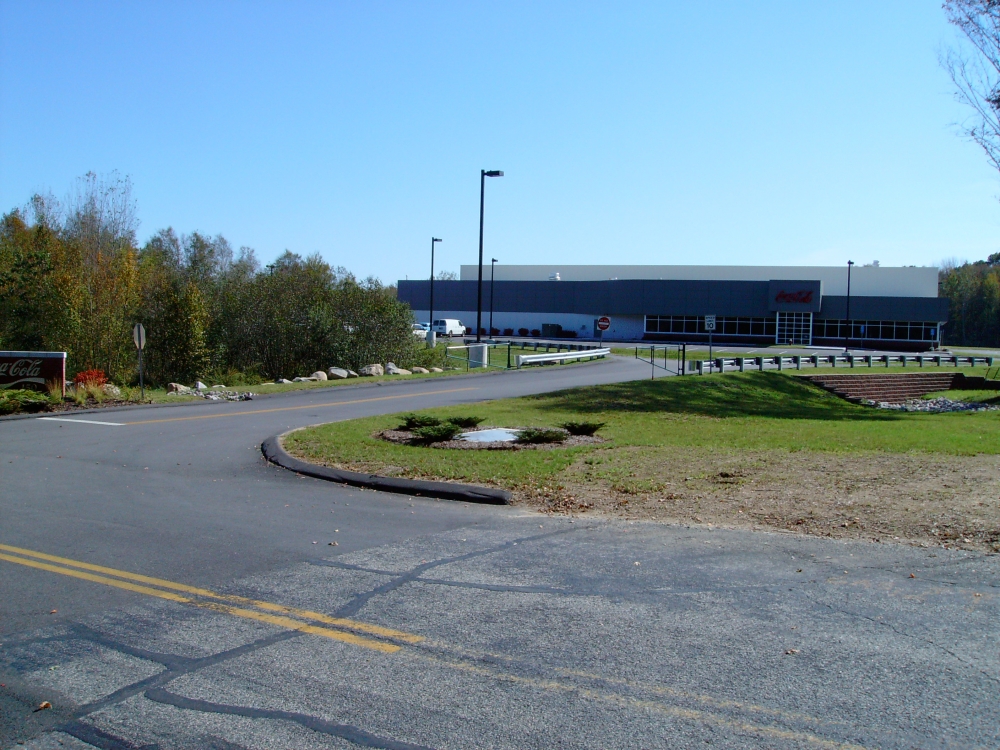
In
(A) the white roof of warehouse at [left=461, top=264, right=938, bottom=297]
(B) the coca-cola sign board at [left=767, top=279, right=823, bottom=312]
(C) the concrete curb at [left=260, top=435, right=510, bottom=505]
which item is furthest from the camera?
(A) the white roof of warehouse at [left=461, top=264, right=938, bottom=297]

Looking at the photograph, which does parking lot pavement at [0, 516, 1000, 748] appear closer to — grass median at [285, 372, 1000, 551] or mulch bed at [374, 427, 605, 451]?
grass median at [285, 372, 1000, 551]

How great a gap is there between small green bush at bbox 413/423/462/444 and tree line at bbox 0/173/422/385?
19.9m

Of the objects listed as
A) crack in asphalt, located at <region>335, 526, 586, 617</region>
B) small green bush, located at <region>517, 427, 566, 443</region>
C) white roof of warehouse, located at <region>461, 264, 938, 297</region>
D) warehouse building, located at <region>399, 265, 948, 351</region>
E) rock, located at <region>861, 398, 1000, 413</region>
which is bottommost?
rock, located at <region>861, 398, 1000, 413</region>

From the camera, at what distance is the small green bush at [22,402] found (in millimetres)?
19688

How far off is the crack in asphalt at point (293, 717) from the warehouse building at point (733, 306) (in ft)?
226

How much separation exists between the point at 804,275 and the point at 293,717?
3342 inches

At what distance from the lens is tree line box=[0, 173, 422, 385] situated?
3042 centimetres

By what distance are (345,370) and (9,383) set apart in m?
13.4

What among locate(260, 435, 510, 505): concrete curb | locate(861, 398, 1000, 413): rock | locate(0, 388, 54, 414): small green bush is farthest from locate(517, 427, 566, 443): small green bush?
locate(861, 398, 1000, 413): rock

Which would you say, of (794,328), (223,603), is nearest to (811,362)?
(794,328)

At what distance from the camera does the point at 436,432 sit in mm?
13523

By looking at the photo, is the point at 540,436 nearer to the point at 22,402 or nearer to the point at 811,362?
the point at 22,402

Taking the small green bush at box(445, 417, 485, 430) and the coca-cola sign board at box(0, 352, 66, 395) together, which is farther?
the coca-cola sign board at box(0, 352, 66, 395)

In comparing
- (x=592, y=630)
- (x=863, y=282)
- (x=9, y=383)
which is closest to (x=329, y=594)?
(x=592, y=630)
